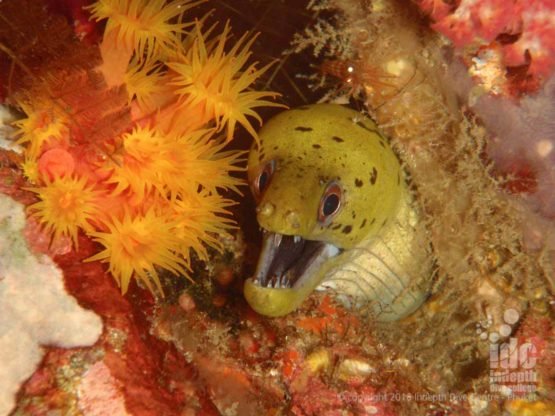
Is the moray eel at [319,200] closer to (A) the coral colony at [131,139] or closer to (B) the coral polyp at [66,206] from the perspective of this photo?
(A) the coral colony at [131,139]

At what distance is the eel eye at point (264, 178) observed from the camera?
3385mm

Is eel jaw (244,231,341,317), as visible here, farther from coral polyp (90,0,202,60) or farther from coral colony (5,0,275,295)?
coral polyp (90,0,202,60)

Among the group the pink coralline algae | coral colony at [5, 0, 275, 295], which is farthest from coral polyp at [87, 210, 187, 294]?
the pink coralline algae

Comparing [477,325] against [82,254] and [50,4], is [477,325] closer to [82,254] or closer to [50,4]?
[82,254]

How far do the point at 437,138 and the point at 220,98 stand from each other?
5.49ft

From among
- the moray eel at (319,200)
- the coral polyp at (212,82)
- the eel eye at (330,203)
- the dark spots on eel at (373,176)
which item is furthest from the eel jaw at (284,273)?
the coral polyp at (212,82)

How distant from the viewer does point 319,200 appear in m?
3.19

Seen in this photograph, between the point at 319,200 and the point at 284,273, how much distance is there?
584 millimetres

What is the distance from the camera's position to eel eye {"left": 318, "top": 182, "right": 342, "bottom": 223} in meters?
3.24

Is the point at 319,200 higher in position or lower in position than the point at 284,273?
higher

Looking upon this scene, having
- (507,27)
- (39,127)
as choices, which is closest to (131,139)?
(39,127)

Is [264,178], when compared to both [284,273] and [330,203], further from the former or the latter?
[284,273]

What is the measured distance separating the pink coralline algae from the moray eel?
1.01m

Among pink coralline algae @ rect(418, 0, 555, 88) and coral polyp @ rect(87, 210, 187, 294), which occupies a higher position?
pink coralline algae @ rect(418, 0, 555, 88)
